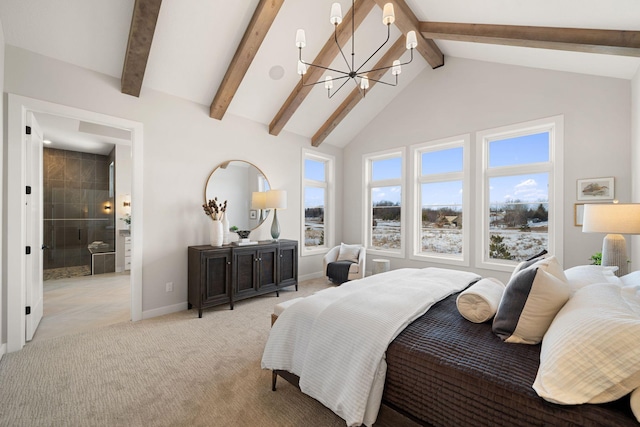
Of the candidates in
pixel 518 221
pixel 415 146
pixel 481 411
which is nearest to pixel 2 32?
pixel 481 411

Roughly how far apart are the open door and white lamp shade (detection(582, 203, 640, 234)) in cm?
511

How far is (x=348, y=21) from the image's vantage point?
3521 millimetres

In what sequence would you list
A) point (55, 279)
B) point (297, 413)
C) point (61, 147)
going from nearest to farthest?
point (297, 413) < point (55, 279) < point (61, 147)

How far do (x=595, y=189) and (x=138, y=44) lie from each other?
17.1ft

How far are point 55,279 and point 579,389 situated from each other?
7.46 meters

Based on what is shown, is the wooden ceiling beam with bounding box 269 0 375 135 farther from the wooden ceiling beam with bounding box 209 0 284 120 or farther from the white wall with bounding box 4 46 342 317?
the wooden ceiling beam with bounding box 209 0 284 120

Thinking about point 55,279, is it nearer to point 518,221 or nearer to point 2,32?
point 2,32

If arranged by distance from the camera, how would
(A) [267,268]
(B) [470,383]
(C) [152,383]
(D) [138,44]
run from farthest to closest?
1. (A) [267,268]
2. (D) [138,44]
3. (C) [152,383]
4. (B) [470,383]

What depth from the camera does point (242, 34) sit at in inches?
127

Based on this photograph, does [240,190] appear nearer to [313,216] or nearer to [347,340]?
[313,216]

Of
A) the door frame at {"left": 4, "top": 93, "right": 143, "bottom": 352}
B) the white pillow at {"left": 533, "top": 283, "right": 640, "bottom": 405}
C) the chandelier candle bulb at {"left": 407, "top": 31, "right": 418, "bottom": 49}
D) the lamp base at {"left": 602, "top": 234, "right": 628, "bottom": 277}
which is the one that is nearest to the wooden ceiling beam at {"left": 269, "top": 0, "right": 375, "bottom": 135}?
the chandelier candle bulb at {"left": 407, "top": 31, "right": 418, "bottom": 49}

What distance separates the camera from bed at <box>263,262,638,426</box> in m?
0.99

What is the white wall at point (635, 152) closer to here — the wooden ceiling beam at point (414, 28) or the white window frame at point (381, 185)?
the wooden ceiling beam at point (414, 28)

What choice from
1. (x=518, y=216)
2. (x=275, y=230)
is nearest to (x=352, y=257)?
(x=275, y=230)
